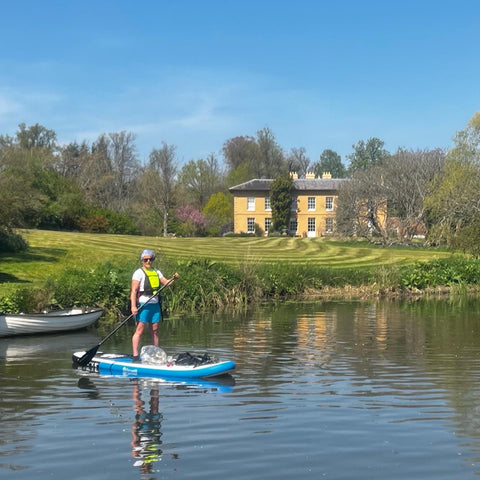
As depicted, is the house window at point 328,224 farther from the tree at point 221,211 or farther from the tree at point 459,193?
the tree at point 459,193

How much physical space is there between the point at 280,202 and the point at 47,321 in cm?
7453

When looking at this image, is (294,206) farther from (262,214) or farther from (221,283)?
(221,283)

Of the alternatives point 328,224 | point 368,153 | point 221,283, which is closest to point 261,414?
point 221,283

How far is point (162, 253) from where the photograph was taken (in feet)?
119

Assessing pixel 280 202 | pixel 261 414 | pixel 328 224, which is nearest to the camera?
pixel 261 414

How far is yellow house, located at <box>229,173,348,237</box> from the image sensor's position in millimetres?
100188

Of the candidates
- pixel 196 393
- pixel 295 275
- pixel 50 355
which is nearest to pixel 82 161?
pixel 295 275

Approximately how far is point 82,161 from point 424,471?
313 feet

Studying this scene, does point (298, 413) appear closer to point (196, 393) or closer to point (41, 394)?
point (196, 393)

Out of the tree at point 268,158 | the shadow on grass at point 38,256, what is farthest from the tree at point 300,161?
the shadow on grass at point 38,256

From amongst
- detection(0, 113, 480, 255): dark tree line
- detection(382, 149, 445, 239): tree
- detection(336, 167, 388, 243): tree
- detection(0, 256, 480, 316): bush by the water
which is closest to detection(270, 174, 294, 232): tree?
detection(0, 113, 480, 255): dark tree line

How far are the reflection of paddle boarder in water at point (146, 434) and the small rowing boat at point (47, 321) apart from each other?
976 cm

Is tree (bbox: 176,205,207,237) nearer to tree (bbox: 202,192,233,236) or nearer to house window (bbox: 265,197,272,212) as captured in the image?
tree (bbox: 202,192,233,236)

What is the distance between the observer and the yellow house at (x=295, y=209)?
100188mm
